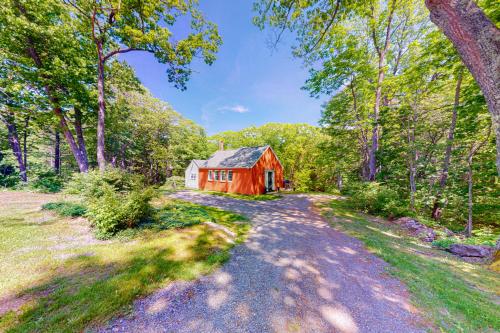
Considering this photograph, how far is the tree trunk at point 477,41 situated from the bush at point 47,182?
19222mm

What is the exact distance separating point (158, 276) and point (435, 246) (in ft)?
25.7

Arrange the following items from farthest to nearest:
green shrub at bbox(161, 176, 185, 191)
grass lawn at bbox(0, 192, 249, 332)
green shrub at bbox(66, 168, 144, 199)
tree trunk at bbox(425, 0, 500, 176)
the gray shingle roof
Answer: green shrub at bbox(161, 176, 185, 191) < the gray shingle roof < green shrub at bbox(66, 168, 144, 199) < tree trunk at bbox(425, 0, 500, 176) < grass lawn at bbox(0, 192, 249, 332)

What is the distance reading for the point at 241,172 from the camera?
16.3 m

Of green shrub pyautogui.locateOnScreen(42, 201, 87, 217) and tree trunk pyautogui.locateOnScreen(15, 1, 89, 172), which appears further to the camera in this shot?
tree trunk pyautogui.locateOnScreen(15, 1, 89, 172)

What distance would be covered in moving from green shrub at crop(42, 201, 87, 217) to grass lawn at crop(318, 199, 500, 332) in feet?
30.3

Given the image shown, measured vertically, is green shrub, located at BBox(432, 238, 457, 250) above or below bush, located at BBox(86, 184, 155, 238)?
below

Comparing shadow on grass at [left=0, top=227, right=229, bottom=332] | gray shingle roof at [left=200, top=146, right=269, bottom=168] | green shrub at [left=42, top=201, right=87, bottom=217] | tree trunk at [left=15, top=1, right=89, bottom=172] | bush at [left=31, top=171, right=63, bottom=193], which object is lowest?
shadow on grass at [left=0, top=227, right=229, bottom=332]

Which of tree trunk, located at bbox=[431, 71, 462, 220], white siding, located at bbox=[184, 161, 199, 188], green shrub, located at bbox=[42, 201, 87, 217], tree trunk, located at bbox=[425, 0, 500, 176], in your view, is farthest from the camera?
white siding, located at bbox=[184, 161, 199, 188]

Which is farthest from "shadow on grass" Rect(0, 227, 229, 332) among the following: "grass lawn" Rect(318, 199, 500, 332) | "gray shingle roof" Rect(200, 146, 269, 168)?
"gray shingle roof" Rect(200, 146, 269, 168)

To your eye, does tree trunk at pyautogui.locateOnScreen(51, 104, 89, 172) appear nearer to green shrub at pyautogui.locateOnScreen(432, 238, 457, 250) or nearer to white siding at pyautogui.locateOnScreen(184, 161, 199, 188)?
white siding at pyautogui.locateOnScreen(184, 161, 199, 188)

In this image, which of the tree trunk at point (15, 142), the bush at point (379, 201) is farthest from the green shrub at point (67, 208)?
the bush at point (379, 201)

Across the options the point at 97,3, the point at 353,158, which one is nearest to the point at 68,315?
the point at 97,3

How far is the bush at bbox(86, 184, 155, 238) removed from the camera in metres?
4.58

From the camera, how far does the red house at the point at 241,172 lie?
15973mm
